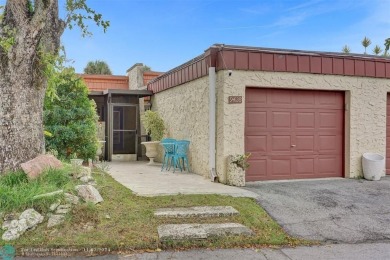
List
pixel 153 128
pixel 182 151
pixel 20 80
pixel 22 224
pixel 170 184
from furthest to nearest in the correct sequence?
1. pixel 153 128
2. pixel 182 151
3. pixel 170 184
4. pixel 20 80
5. pixel 22 224

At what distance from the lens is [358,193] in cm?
742

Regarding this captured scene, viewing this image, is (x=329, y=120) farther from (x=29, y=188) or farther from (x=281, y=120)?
(x=29, y=188)

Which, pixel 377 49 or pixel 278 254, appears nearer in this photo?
pixel 278 254

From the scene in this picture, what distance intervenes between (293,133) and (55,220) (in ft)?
19.7

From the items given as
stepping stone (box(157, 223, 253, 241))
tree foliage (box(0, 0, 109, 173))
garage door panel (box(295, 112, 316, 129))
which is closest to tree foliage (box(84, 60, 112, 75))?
garage door panel (box(295, 112, 316, 129))

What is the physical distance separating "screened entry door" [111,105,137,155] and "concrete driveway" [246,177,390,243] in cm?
697

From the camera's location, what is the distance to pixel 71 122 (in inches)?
384

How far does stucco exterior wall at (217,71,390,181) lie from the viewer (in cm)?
804

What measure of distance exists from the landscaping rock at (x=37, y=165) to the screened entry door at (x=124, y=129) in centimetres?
749

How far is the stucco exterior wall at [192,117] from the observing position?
8.95 m

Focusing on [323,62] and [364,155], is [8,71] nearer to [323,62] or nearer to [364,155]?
[323,62]

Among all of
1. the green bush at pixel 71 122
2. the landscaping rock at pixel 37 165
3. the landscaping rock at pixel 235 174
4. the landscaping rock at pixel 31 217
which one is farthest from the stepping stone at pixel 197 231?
the green bush at pixel 71 122

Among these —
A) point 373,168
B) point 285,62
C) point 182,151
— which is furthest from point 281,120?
point 182,151

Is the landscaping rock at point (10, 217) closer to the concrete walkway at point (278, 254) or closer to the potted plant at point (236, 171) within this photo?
the concrete walkway at point (278, 254)
